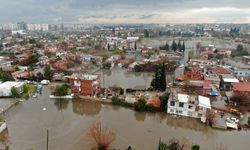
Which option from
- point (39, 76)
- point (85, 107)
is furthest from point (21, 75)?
point (85, 107)

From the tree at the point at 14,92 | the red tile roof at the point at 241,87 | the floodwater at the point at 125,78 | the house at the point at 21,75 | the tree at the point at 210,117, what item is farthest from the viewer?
the house at the point at 21,75

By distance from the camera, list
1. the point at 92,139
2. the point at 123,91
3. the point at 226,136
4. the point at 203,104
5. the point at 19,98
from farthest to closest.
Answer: the point at 123,91, the point at 19,98, the point at 203,104, the point at 226,136, the point at 92,139

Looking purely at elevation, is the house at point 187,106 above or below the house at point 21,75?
below

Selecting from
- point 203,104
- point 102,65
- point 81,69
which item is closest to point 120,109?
point 203,104

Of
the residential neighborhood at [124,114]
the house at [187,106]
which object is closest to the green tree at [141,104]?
the residential neighborhood at [124,114]

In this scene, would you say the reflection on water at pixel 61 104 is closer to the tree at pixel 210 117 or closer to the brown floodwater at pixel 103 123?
the brown floodwater at pixel 103 123

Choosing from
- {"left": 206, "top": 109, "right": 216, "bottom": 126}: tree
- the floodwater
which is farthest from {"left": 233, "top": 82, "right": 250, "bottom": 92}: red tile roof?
the floodwater

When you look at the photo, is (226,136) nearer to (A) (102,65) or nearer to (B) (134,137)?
(B) (134,137)

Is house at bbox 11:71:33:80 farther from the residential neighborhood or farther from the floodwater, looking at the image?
the floodwater
